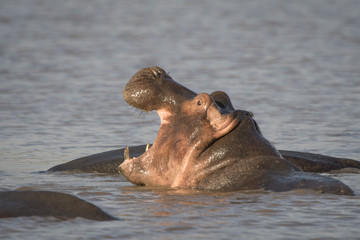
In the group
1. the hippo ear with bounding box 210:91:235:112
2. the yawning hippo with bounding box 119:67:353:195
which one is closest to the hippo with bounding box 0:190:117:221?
the yawning hippo with bounding box 119:67:353:195

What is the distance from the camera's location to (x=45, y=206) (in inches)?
247

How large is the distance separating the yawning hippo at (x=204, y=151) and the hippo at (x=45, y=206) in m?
1.52

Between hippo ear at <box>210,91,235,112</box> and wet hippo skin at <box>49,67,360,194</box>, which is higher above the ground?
hippo ear at <box>210,91,235,112</box>

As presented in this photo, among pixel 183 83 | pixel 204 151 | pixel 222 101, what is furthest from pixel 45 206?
pixel 183 83

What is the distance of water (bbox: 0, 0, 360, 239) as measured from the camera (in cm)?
661

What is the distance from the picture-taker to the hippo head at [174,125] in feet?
25.3

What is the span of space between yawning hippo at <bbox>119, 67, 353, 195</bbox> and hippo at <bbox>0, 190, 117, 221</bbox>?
152cm

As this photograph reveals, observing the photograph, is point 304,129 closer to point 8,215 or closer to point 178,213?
point 178,213

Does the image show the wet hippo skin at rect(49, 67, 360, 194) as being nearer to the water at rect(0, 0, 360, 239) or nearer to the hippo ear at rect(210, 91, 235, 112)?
the hippo ear at rect(210, 91, 235, 112)

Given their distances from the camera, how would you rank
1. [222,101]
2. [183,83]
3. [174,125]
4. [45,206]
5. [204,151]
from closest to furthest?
[45,206], [204,151], [174,125], [222,101], [183,83]

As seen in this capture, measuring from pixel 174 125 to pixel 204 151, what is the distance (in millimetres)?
385

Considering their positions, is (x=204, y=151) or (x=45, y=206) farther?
(x=204, y=151)

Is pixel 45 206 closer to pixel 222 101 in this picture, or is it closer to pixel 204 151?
pixel 204 151

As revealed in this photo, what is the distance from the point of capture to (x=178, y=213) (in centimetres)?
684
